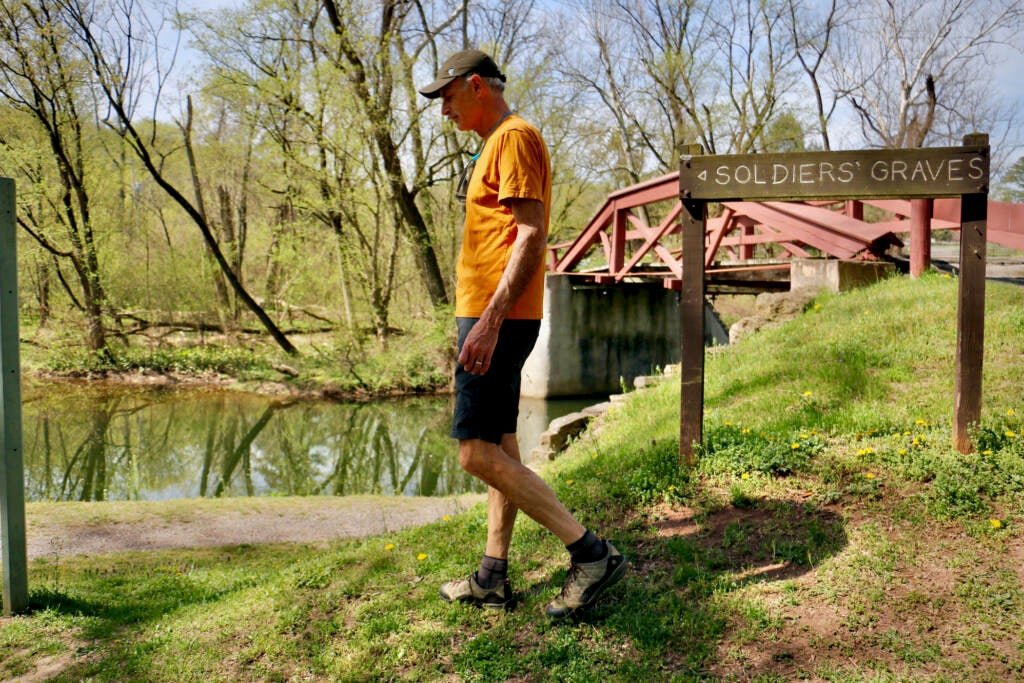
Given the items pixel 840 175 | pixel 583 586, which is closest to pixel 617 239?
pixel 840 175

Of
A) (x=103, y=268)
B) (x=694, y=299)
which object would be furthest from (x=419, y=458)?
(x=103, y=268)

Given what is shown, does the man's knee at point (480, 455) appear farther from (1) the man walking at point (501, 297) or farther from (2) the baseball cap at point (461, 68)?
(2) the baseball cap at point (461, 68)

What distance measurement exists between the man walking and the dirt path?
3.94 m

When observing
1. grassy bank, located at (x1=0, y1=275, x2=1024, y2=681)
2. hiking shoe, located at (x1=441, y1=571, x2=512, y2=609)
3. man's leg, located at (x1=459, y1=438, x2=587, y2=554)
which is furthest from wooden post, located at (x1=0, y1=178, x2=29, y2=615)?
man's leg, located at (x1=459, y1=438, x2=587, y2=554)

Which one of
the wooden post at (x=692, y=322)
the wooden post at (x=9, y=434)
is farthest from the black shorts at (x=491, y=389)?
the wooden post at (x=9, y=434)

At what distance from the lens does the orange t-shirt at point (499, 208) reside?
3125mm

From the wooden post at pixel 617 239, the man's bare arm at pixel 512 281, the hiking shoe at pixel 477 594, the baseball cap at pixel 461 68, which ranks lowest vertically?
the hiking shoe at pixel 477 594

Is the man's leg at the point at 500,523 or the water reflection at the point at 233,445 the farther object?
the water reflection at the point at 233,445

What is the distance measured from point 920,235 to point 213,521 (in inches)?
318

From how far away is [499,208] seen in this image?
128 inches

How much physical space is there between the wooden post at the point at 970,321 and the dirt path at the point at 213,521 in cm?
419

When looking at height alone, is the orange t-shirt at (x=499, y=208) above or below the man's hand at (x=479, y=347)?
above

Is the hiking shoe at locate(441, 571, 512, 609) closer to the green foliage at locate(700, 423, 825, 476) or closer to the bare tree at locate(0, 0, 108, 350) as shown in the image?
the green foliage at locate(700, 423, 825, 476)

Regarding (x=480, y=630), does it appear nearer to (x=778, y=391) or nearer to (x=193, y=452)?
(x=778, y=391)
